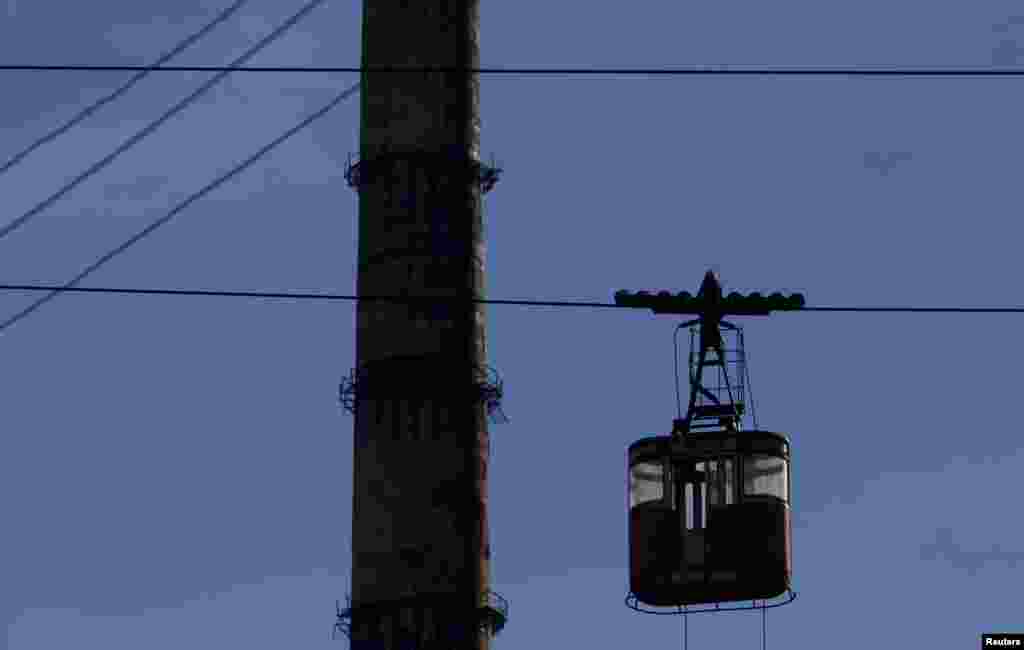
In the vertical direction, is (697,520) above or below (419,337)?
below

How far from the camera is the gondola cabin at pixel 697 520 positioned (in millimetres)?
43188

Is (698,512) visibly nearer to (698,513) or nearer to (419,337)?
(698,513)

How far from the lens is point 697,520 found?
43594 mm

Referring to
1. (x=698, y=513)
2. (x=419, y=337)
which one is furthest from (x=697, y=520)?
(x=419, y=337)

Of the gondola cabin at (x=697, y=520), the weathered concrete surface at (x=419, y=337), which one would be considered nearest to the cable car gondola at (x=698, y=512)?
the gondola cabin at (x=697, y=520)

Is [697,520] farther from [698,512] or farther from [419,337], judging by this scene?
[419,337]

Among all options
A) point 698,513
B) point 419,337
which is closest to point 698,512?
point 698,513

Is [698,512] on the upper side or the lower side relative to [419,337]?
lower

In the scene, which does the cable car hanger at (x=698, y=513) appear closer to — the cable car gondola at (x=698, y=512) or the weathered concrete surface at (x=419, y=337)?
the cable car gondola at (x=698, y=512)

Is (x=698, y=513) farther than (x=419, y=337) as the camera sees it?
No

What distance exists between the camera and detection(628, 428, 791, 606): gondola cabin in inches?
1700

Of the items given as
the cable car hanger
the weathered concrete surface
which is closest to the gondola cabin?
the cable car hanger

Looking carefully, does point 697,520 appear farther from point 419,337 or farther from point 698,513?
point 419,337

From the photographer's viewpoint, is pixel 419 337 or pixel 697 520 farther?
pixel 419 337
